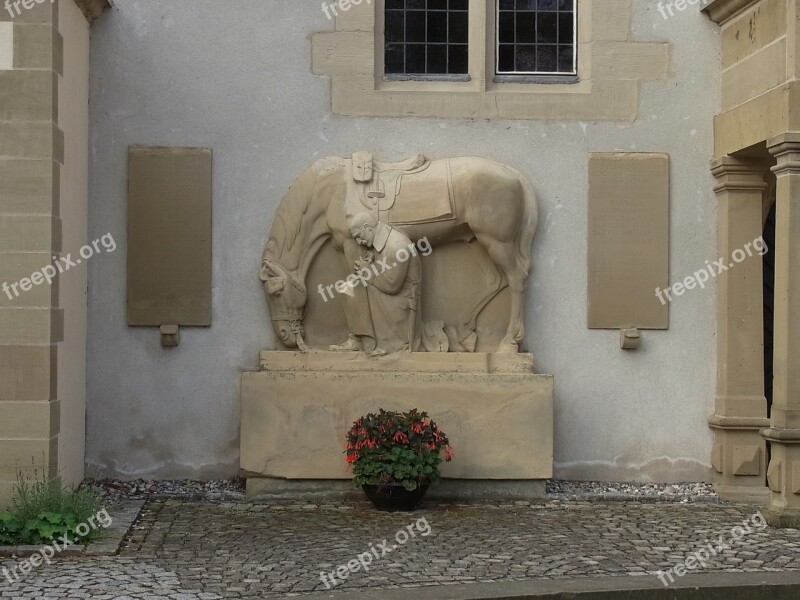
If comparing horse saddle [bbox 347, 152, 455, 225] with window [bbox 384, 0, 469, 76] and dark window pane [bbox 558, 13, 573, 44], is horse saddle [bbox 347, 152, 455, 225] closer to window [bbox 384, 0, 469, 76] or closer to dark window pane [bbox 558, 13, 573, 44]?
window [bbox 384, 0, 469, 76]

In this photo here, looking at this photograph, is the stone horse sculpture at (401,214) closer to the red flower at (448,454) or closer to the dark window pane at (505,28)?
the red flower at (448,454)

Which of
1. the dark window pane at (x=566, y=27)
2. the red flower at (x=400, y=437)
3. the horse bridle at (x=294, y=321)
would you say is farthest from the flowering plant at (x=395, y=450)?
the dark window pane at (x=566, y=27)

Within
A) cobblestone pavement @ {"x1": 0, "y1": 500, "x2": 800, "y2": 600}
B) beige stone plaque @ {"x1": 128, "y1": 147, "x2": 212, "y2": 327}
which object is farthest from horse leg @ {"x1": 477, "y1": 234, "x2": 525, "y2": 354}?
beige stone plaque @ {"x1": 128, "y1": 147, "x2": 212, "y2": 327}

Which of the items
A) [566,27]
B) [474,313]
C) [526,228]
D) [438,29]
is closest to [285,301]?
[474,313]

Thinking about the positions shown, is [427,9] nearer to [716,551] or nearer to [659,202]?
[659,202]

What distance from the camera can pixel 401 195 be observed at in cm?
898

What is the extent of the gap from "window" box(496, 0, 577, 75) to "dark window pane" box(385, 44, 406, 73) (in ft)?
2.54

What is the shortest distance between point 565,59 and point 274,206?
261cm

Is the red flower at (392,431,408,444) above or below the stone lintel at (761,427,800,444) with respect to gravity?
below

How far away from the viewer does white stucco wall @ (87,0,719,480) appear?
9.08 m

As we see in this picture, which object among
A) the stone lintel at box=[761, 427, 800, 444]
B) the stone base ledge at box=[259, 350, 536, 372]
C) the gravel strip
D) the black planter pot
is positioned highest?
the stone base ledge at box=[259, 350, 536, 372]

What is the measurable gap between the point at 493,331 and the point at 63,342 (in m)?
3.22

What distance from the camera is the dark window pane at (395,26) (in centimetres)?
944

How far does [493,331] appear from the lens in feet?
30.2
